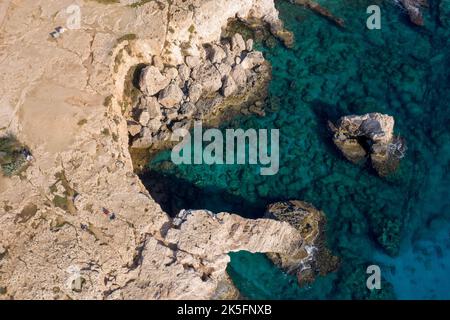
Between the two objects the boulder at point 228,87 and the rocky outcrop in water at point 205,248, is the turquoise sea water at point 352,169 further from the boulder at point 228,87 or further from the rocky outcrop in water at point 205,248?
the boulder at point 228,87

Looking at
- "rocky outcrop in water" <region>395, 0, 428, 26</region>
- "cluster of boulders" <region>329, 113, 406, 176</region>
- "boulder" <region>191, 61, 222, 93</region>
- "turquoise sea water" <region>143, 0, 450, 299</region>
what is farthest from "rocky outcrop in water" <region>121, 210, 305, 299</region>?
"rocky outcrop in water" <region>395, 0, 428, 26</region>

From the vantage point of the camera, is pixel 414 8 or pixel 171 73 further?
pixel 414 8

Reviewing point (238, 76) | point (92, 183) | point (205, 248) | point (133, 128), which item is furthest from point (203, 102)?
point (205, 248)

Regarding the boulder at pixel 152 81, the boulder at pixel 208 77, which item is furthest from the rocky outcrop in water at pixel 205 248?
the boulder at pixel 208 77

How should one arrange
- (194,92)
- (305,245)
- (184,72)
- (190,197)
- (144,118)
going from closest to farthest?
(305,245) < (190,197) < (144,118) < (194,92) < (184,72)

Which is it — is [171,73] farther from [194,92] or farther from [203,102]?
[203,102]
